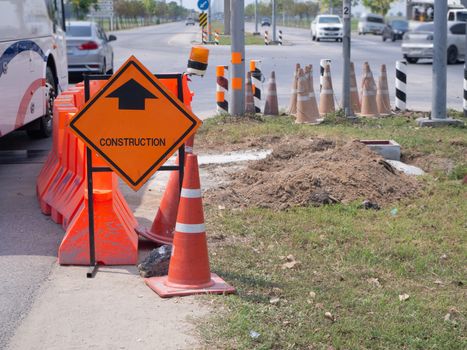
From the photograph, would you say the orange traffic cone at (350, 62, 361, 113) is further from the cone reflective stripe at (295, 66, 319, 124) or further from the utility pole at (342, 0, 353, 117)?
the cone reflective stripe at (295, 66, 319, 124)

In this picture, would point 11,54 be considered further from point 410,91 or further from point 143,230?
point 410,91

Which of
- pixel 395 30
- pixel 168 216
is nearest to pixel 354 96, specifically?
pixel 168 216

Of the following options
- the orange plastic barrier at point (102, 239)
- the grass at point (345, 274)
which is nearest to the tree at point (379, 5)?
the grass at point (345, 274)

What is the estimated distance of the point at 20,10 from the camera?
12.0m

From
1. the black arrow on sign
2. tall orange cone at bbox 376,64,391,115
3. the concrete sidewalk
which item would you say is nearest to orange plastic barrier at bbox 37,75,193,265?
the concrete sidewalk

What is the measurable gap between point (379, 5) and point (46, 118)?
82.9 m

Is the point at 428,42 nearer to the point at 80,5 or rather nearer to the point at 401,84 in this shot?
the point at 401,84

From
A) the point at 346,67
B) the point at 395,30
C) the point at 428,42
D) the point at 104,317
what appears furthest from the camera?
the point at 395,30

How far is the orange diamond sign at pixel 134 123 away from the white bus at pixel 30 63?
4.56 meters

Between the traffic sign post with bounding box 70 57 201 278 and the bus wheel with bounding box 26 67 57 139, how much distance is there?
7.68 meters

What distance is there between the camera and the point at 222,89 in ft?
52.4

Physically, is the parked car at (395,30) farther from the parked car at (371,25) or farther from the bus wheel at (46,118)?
the bus wheel at (46,118)

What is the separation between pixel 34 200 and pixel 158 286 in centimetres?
388

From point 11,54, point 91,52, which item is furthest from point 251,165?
point 91,52
